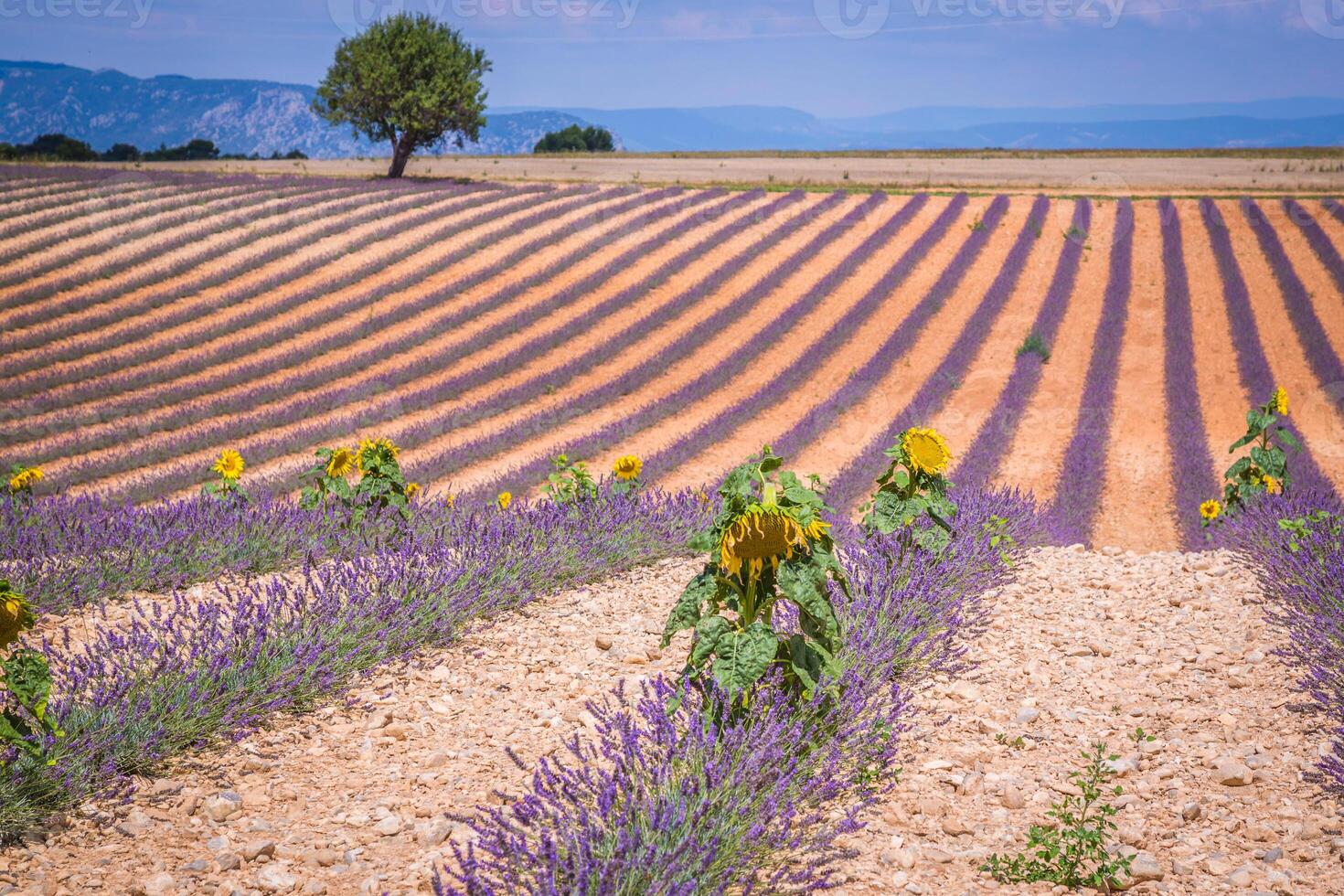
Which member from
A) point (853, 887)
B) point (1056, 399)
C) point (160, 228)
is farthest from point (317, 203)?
point (853, 887)

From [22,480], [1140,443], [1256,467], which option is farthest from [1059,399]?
[22,480]

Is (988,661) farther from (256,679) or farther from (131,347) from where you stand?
(131,347)

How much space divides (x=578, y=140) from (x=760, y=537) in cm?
8193

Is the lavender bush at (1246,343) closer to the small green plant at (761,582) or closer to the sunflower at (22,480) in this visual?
the small green plant at (761,582)

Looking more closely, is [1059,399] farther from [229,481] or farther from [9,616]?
[9,616]

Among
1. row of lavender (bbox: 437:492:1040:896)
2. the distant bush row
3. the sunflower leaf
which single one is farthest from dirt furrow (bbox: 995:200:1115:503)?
the distant bush row

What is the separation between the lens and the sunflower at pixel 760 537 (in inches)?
103

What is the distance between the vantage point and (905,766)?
3.12 m

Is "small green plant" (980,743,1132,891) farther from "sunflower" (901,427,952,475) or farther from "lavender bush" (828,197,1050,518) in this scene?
"lavender bush" (828,197,1050,518)

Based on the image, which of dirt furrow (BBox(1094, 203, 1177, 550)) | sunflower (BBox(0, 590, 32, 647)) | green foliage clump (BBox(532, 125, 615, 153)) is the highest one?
green foliage clump (BBox(532, 125, 615, 153))

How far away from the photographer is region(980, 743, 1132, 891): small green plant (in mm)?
2500

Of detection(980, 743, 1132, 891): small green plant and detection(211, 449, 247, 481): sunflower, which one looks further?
detection(211, 449, 247, 481): sunflower

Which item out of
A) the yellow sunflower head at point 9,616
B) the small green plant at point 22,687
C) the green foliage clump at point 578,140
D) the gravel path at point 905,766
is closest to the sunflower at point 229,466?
the gravel path at point 905,766

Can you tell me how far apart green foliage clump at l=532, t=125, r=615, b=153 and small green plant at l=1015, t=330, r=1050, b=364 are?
65383 mm
